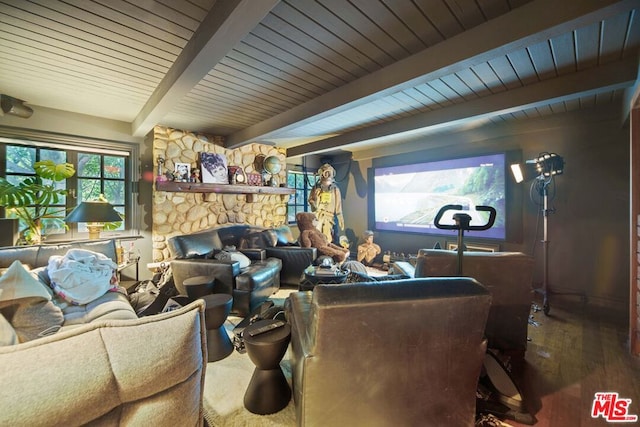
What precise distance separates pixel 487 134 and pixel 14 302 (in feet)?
17.3

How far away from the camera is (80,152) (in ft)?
10.7

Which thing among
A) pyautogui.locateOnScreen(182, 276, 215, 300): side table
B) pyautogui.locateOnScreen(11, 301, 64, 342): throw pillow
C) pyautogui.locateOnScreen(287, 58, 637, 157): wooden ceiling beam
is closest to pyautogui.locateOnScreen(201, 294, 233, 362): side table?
pyautogui.locateOnScreen(182, 276, 215, 300): side table

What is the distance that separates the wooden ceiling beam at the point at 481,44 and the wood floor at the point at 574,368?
7.22ft

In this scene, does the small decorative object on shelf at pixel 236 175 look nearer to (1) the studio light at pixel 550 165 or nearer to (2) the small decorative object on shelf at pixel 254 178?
(2) the small decorative object on shelf at pixel 254 178

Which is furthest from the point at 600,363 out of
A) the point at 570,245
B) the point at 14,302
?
the point at 14,302

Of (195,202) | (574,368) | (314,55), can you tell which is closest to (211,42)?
(314,55)

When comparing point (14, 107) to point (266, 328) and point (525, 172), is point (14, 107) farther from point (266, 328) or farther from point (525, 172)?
point (525, 172)

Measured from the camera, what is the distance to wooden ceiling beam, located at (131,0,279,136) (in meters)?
1.30

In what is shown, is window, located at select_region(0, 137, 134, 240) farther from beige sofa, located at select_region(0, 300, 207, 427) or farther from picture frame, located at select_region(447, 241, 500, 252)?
picture frame, located at select_region(447, 241, 500, 252)

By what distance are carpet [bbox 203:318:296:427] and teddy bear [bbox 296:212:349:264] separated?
1.97 metres

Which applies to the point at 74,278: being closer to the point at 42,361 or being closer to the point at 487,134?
the point at 42,361

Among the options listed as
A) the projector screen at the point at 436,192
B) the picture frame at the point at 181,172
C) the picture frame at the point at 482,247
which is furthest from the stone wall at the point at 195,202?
the picture frame at the point at 482,247

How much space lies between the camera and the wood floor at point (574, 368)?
61.2 inches

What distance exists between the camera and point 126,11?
59.3 inches
